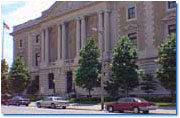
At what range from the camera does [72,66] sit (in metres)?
65.9

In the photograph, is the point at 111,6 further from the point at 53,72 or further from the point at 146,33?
the point at 53,72

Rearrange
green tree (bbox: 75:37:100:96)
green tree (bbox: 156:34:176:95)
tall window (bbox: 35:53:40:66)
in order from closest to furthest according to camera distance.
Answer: green tree (bbox: 156:34:176:95)
green tree (bbox: 75:37:100:96)
tall window (bbox: 35:53:40:66)

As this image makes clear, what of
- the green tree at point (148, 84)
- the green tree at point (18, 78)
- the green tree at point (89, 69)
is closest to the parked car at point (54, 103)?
the green tree at point (89, 69)

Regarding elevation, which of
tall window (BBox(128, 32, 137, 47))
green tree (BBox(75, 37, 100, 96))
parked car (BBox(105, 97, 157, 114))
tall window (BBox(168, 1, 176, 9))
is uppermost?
tall window (BBox(168, 1, 176, 9))

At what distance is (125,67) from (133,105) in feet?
45.4

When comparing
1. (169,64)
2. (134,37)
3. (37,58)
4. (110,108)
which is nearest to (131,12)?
(134,37)

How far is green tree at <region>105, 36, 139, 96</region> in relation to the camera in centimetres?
4631

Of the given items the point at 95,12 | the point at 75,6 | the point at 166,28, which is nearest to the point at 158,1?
the point at 166,28

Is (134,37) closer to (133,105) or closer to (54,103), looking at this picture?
(54,103)

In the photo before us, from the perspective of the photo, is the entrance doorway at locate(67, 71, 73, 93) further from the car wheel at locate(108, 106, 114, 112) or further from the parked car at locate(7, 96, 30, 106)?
the car wheel at locate(108, 106, 114, 112)

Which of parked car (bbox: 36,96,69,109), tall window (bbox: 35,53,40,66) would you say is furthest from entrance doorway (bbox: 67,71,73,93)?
parked car (bbox: 36,96,69,109)

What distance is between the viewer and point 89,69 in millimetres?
51719

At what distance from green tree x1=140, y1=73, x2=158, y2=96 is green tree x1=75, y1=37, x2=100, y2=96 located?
6.32 metres

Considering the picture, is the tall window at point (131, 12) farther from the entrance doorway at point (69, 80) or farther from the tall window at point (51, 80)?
the tall window at point (51, 80)
